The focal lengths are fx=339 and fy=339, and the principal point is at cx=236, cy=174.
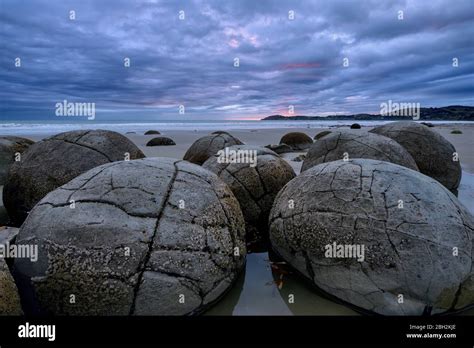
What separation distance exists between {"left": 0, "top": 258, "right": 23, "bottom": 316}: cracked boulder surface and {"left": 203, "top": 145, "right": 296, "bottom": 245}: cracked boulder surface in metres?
2.86

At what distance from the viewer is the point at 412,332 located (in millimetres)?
2674

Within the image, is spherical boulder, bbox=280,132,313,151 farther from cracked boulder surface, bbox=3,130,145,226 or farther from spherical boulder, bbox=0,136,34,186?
cracked boulder surface, bbox=3,130,145,226

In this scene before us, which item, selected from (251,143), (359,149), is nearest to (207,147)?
(359,149)

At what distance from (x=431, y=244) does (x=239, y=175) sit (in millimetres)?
2765

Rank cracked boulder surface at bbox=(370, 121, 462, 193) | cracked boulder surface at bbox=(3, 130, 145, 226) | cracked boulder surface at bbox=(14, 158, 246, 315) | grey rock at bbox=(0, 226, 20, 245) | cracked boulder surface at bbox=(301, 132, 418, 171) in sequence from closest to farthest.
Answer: cracked boulder surface at bbox=(14, 158, 246, 315)
grey rock at bbox=(0, 226, 20, 245)
cracked boulder surface at bbox=(3, 130, 145, 226)
cracked boulder surface at bbox=(301, 132, 418, 171)
cracked boulder surface at bbox=(370, 121, 462, 193)

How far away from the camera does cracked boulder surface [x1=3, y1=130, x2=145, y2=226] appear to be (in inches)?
193

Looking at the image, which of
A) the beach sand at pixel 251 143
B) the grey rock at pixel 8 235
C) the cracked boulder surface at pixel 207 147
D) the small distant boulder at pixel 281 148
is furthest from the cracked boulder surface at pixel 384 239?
the small distant boulder at pixel 281 148

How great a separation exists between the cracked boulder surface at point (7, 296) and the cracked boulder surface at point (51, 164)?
7.99 feet

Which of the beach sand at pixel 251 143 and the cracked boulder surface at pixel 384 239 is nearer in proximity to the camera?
the cracked boulder surface at pixel 384 239

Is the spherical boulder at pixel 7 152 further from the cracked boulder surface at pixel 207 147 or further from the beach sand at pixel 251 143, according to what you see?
the beach sand at pixel 251 143

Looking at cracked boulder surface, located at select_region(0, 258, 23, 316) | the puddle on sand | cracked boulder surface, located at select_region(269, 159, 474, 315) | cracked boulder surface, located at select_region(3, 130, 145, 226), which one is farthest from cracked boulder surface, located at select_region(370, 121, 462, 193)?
cracked boulder surface, located at select_region(0, 258, 23, 316)

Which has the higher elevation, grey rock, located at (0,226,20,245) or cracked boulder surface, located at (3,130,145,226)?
cracked boulder surface, located at (3,130,145,226)

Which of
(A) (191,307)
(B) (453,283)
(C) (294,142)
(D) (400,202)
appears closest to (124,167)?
(A) (191,307)

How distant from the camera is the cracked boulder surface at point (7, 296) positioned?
2.45 metres
